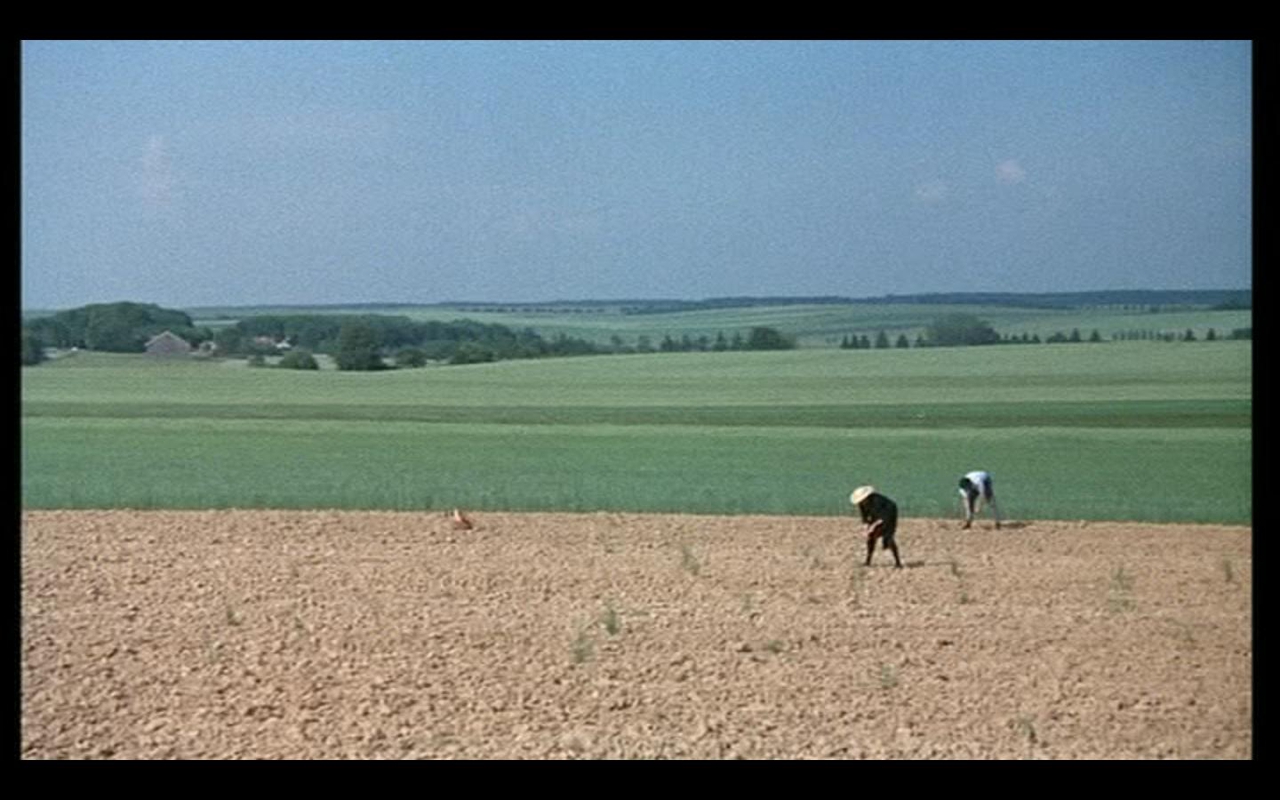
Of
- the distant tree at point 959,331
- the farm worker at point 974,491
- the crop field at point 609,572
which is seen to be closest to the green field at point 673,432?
the crop field at point 609,572

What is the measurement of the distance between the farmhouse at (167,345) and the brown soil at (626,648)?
270cm

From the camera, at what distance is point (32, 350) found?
457 inches

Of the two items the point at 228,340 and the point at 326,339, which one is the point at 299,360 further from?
the point at 228,340

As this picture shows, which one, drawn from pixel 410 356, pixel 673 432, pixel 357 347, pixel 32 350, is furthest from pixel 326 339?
pixel 673 432

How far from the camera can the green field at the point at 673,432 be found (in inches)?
485

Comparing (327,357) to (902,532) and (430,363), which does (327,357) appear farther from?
(902,532)

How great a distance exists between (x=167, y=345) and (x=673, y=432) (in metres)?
5.53

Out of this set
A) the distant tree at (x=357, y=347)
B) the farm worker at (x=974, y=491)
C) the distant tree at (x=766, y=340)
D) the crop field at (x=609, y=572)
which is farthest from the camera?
the distant tree at (x=766, y=340)

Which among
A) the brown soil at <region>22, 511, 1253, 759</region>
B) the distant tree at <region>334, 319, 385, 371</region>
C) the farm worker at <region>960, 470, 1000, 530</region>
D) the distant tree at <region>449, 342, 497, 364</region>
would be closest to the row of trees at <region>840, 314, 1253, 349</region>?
the distant tree at <region>449, 342, 497, 364</region>

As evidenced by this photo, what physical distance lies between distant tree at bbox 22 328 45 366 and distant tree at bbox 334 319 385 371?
2.68m

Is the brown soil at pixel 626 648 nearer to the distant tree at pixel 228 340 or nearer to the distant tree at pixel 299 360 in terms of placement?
the distant tree at pixel 228 340

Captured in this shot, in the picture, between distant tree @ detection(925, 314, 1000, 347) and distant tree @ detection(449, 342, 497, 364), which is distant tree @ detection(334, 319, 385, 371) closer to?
distant tree @ detection(449, 342, 497, 364)

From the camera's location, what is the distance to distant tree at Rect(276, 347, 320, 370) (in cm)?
1434

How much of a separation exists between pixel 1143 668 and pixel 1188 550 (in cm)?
353
